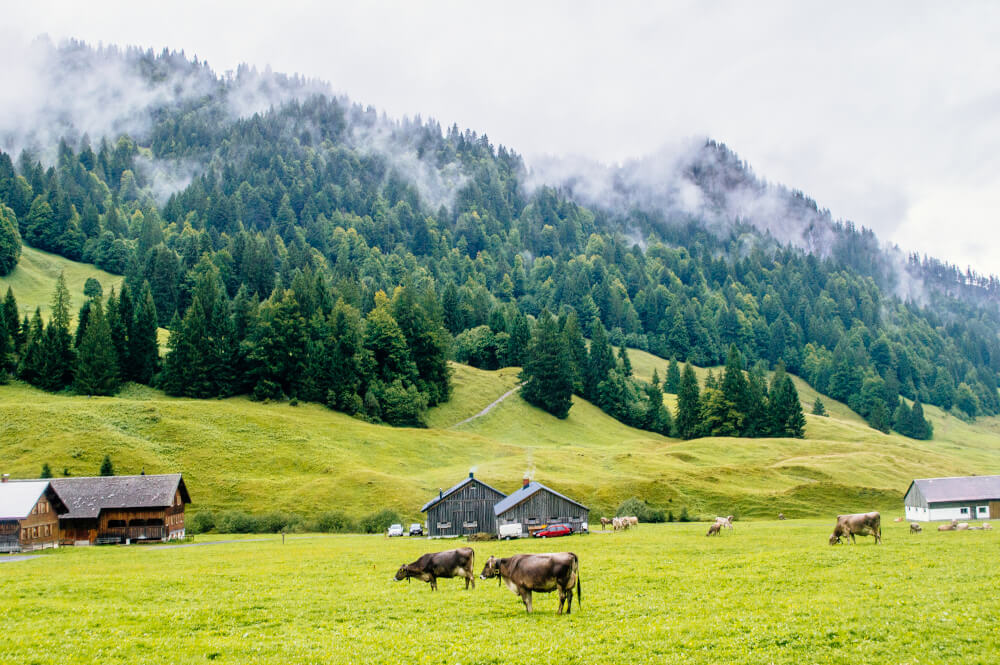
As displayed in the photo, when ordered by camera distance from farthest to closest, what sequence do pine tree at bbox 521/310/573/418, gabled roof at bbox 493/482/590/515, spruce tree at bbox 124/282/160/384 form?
pine tree at bbox 521/310/573/418
spruce tree at bbox 124/282/160/384
gabled roof at bbox 493/482/590/515

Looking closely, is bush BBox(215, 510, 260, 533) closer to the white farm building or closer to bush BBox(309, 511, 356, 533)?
bush BBox(309, 511, 356, 533)

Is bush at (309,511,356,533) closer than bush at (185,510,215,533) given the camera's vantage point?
Yes

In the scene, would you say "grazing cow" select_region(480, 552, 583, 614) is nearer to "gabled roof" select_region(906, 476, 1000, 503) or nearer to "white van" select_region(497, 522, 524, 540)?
"white van" select_region(497, 522, 524, 540)

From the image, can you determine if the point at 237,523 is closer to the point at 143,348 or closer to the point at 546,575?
the point at 143,348

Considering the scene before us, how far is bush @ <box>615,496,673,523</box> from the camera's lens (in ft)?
237

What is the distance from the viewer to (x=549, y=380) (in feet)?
457

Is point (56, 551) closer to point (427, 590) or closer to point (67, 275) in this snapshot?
point (427, 590)

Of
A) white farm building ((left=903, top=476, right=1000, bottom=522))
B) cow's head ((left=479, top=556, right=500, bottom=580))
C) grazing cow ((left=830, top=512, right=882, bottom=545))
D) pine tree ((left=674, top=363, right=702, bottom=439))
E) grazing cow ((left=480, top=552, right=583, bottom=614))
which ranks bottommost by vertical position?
white farm building ((left=903, top=476, right=1000, bottom=522))

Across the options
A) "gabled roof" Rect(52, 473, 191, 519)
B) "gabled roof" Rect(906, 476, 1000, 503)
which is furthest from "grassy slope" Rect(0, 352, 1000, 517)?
"gabled roof" Rect(52, 473, 191, 519)

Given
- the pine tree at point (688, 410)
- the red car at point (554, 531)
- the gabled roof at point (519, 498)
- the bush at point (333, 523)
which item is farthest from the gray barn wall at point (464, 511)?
the pine tree at point (688, 410)

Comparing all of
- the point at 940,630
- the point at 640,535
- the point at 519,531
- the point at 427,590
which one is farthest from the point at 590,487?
the point at 940,630

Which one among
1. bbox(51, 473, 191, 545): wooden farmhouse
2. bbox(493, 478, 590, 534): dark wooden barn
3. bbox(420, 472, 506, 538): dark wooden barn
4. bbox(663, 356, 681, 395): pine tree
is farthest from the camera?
bbox(663, 356, 681, 395): pine tree

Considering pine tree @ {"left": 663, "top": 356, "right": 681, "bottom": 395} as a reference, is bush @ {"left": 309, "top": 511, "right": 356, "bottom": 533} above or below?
below

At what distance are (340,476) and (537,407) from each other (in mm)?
60888
